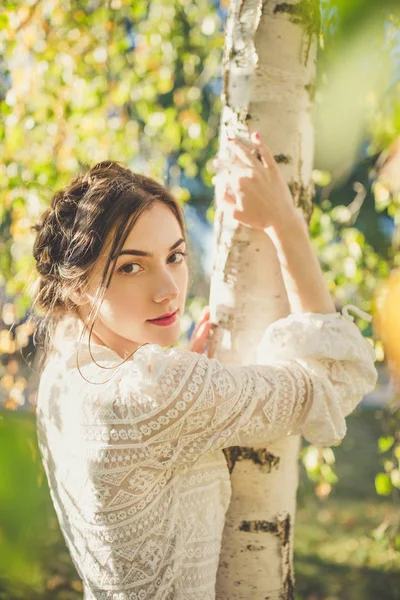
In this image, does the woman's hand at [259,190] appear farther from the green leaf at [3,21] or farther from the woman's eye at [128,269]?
the green leaf at [3,21]

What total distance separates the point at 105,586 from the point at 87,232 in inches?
28.2

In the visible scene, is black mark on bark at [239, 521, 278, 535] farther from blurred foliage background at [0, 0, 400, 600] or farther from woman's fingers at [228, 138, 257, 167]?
blurred foliage background at [0, 0, 400, 600]

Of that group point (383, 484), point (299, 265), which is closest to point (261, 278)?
point (299, 265)

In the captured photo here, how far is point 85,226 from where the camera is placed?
1244 mm

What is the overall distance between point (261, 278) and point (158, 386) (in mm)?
348

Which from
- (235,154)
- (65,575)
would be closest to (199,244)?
(235,154)

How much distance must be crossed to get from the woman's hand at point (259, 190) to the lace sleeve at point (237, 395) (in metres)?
0.22

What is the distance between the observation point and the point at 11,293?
324cm

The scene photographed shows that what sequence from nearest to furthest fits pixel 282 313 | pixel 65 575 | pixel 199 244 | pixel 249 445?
pixel 249 445, pixel 282 313, pixel 199 244, pixel 65 575

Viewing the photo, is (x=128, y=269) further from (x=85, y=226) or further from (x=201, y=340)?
(x=201, y=340)

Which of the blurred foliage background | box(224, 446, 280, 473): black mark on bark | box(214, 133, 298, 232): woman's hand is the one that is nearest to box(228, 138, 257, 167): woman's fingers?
Answer: box(214, 133, 298, 232): woman's hand

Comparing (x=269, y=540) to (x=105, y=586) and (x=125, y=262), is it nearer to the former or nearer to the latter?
(x=105, y=586)

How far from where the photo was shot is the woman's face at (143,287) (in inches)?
48.5

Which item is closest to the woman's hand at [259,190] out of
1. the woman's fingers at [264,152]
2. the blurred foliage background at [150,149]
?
the woman's fingers at [264,152]
